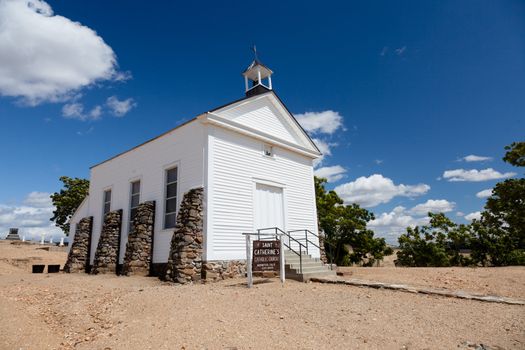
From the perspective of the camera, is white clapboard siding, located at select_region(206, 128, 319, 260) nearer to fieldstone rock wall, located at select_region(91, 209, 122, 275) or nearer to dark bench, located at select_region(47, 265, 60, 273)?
fieldstone rock wall, located at select_region(91, 209, 122, 275)

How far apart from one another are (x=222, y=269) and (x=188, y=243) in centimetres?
162

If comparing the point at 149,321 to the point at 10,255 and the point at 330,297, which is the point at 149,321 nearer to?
the point at 330,297

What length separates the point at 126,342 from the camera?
17.5 ft

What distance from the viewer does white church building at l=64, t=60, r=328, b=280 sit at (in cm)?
1310

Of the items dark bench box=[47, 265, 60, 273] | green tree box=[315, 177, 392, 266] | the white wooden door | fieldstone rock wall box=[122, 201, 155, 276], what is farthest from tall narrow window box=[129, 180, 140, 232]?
green tree box=[315, 177, 392, 266]

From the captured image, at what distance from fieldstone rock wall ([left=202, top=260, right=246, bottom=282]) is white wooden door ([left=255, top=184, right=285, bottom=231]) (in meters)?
1.90

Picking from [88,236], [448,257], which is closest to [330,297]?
[88,236]

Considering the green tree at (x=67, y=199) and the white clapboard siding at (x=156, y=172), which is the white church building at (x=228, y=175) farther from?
the green tree at (x=67, y=199)

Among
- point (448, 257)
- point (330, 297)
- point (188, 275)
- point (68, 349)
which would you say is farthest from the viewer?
point (448, 257)

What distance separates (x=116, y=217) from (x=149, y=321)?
1163 cm

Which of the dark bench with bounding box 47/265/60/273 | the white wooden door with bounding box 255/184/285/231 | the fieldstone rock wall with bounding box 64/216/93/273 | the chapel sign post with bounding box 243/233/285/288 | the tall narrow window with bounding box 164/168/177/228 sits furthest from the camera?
the fieldstone rock wall with bounding box 64/216/93/273

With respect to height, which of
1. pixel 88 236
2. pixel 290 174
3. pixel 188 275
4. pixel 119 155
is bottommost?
pixel 188 275

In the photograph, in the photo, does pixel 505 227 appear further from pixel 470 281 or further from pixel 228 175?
pixel 228 175

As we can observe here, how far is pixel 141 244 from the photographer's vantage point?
1405cm
